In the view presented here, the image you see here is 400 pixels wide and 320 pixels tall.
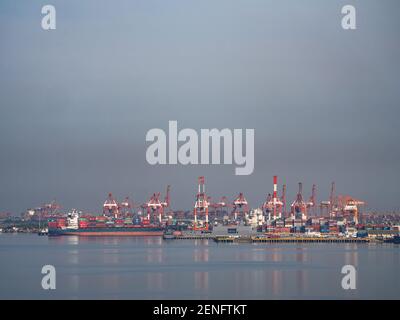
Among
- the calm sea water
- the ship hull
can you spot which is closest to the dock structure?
the ship hull

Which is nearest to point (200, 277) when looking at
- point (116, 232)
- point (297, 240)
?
point (297, 240)

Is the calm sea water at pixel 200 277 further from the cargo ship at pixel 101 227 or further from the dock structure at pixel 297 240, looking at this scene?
the cargo ship at pixel 101 227

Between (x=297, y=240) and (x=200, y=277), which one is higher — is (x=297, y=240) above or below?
below

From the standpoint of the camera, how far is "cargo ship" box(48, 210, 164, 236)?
282 feet

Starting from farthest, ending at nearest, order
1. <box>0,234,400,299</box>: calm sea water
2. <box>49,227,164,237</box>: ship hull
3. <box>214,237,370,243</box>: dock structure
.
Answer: <box>49,227,164,237</box>: ship hull < <box>214,237,370,243</box>: dock structure < <box>0,234,400,299</box>: calm sea water

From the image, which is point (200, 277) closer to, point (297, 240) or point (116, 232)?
point (297, 240)

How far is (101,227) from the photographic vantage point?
3430 inches

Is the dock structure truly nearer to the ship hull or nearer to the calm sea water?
the ship hull

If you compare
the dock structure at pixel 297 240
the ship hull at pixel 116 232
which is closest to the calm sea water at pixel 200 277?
the dock structure at pixel 297 240

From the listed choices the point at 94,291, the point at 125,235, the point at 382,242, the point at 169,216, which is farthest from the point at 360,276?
the point at 169,216

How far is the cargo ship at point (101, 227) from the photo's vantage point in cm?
8588

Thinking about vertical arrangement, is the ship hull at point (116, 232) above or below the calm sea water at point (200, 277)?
below

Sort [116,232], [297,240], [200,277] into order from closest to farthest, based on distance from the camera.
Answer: [200,277], [297,240], [116,232]
